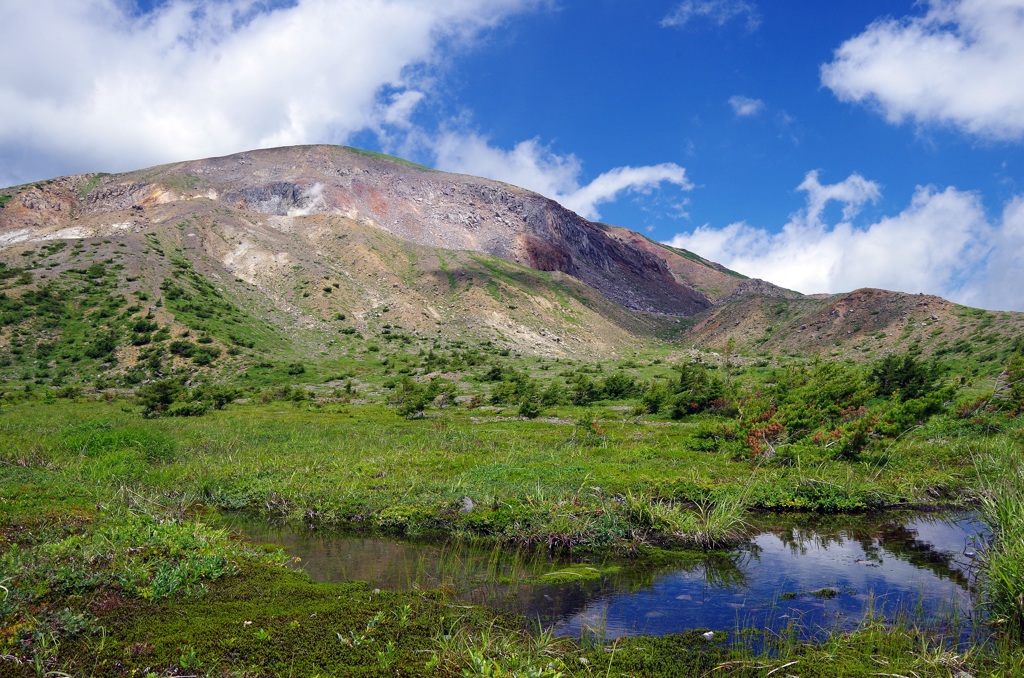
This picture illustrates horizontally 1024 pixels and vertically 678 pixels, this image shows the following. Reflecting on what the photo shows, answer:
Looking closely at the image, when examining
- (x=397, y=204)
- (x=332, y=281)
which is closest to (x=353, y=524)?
(x=332, y=281)

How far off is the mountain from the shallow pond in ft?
134

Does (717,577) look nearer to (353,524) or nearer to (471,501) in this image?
(471,501)

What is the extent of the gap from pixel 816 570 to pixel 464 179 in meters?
128

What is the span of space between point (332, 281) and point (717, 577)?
73728mm

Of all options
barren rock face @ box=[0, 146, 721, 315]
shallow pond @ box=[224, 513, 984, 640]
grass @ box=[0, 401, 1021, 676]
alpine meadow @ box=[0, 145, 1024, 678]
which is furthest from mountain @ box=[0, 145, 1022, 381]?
shallow pond @ box=[224, 513, 984, 640]

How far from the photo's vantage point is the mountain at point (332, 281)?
172 ft

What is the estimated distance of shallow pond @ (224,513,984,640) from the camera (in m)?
9.01

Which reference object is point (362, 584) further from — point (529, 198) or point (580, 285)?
point (529, 198)

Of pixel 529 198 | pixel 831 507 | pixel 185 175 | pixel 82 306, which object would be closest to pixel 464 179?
pixel 529 198

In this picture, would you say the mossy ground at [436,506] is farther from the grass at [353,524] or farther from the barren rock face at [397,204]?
the barren rock face at [397,204]

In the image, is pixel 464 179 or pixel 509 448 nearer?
pixel 509 448

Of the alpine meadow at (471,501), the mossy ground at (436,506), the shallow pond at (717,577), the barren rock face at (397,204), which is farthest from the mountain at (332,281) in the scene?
the shallow pond at (717,577)

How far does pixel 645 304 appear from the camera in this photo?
126375 mm

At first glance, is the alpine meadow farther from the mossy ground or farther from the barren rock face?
the barren rock face
